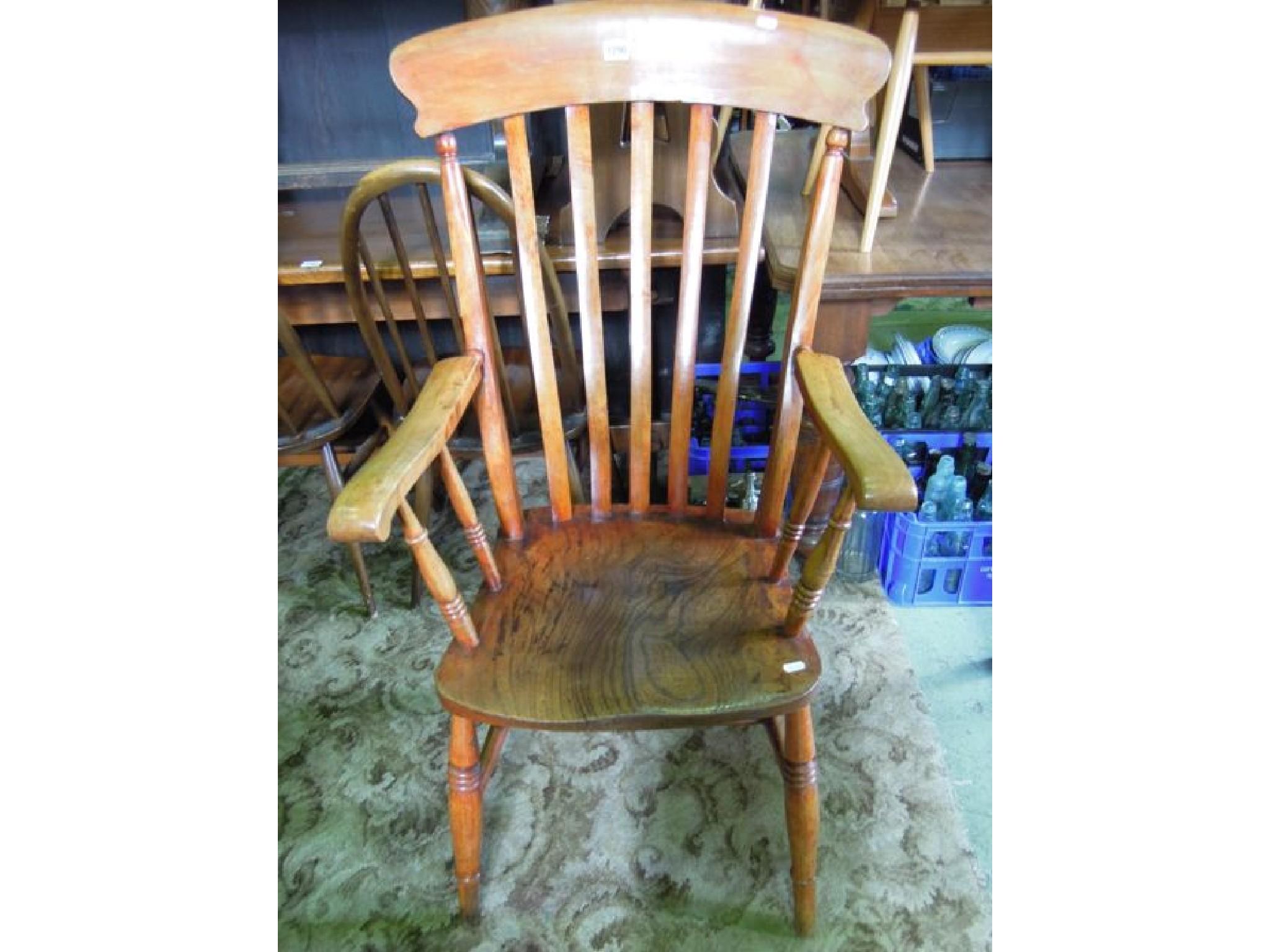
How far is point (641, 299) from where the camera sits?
1.02 meters

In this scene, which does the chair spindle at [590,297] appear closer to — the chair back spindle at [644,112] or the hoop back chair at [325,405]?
the chair back spindle at [644,112]

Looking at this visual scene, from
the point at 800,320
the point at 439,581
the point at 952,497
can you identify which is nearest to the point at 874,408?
the point at 952,497

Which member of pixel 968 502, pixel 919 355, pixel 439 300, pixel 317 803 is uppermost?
pixel 439 300

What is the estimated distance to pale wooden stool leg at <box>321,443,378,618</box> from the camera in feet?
4.89

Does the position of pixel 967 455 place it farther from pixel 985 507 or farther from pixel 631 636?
pixel 631 636

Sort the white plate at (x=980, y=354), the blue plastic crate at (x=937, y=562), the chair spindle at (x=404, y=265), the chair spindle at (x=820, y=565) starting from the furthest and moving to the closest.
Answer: the white plate at (x=980, y=354), the blue plastic crate at (x=937, y=562), the chair spindle at (x=404, y=265), the chair spindle at (x=820, y=565)

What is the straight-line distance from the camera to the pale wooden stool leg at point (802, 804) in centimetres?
97

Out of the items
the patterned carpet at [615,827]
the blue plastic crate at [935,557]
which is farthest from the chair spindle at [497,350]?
the blue plastic crate at [935,557]

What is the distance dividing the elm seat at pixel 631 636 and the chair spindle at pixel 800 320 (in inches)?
2.6

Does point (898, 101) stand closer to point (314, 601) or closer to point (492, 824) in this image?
point (492, 824)

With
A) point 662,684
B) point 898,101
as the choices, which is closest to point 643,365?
point 662,684

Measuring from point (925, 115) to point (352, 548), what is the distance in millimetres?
1555

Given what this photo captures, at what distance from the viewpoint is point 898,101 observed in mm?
1253

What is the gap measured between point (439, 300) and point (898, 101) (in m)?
0.95
